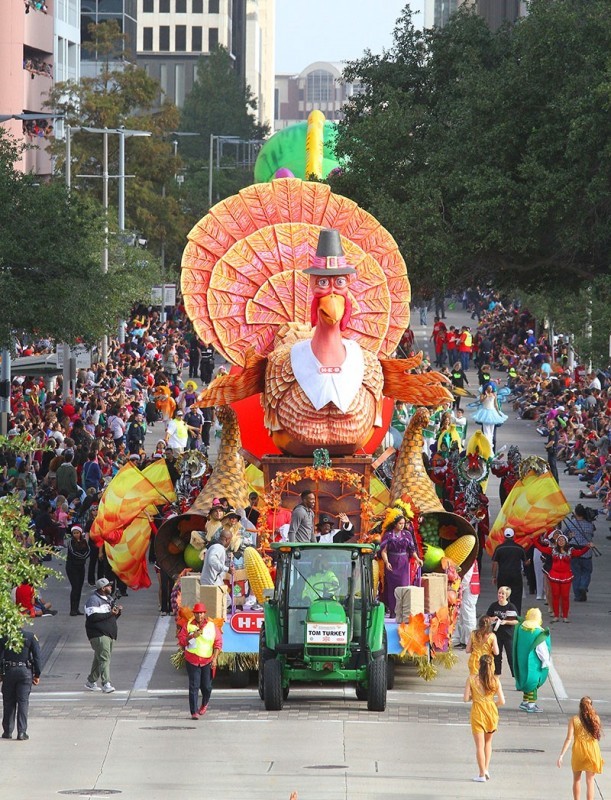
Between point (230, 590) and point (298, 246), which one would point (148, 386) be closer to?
point (298, 246)

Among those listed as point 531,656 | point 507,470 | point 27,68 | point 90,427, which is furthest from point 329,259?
point 27,68

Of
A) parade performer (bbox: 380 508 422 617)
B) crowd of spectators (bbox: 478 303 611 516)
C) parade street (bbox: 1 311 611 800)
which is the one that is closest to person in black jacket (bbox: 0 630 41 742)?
parade street (bbox: 1 311 611 800)

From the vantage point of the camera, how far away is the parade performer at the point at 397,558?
21.3 m

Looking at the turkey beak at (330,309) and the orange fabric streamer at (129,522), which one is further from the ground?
the turkey beak at (330,309)

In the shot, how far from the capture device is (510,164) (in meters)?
33.2

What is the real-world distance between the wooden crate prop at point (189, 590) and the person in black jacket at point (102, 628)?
79 cm

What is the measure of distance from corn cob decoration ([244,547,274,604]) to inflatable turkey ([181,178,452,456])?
8.31 feet

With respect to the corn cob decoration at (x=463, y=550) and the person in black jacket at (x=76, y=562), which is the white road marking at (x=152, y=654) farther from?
the corn cob decoration at (x=463, y=550)

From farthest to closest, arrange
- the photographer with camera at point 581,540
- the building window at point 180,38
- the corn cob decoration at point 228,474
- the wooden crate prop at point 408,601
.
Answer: the building window at point 180,38
the photographer with camera at point 581,540
the corn cob decoration at point 228,474
the wooden crate prop at point 408,601

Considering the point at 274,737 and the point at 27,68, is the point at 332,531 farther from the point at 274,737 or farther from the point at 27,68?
the point at 27,68

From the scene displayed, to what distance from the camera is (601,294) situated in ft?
109

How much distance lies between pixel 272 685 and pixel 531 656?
8.37 ft

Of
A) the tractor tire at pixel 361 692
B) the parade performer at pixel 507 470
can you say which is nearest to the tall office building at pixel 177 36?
the parade performer at pixel 507 470

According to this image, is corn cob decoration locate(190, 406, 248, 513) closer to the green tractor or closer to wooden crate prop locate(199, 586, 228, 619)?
wooden crate prop locate(199, 586, 228, 619)
